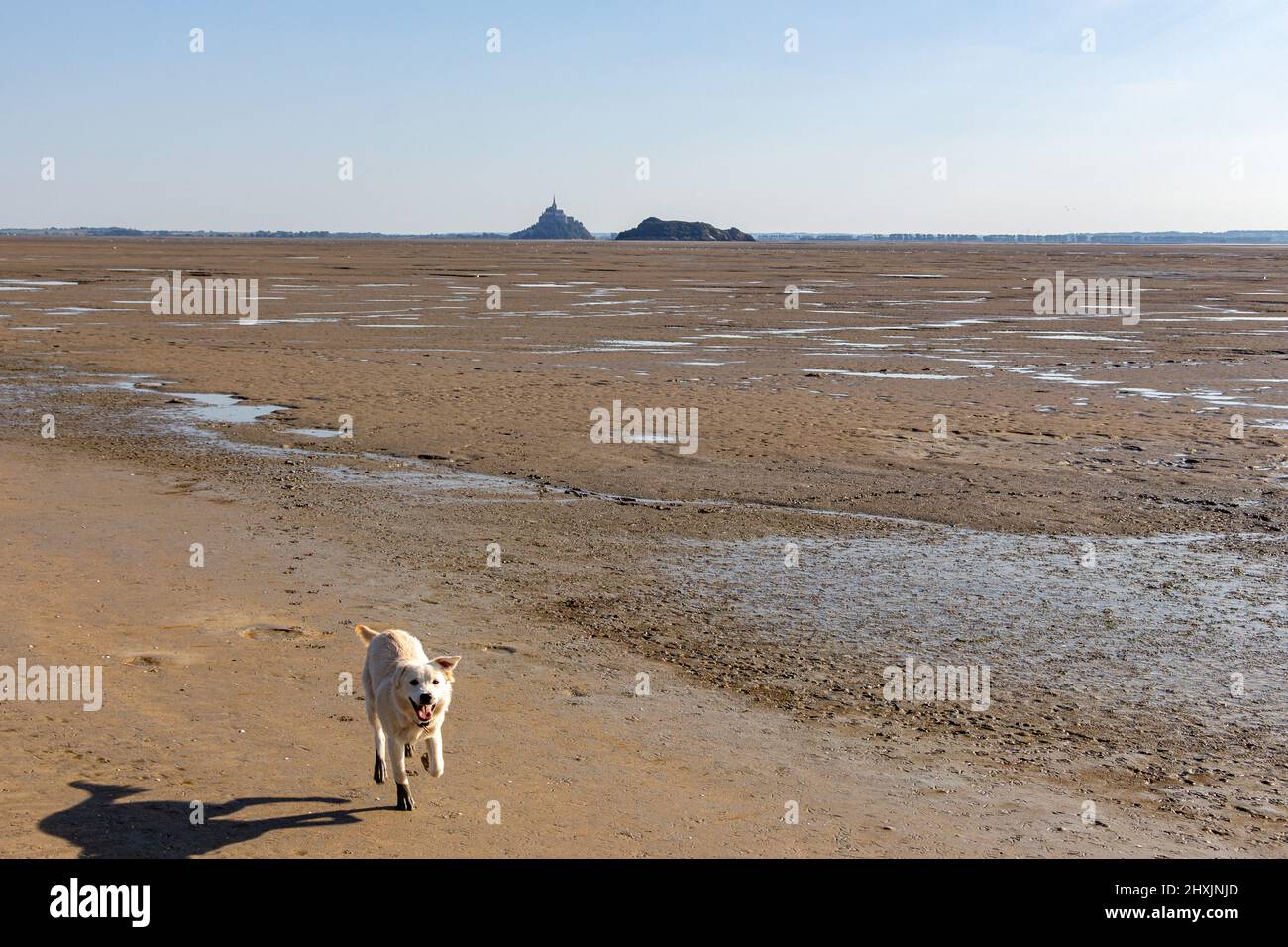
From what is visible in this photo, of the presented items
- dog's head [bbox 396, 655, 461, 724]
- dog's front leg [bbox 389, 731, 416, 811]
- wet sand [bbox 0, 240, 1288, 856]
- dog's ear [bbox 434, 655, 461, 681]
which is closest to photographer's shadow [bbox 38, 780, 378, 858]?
wet sand [bbox 0, 240, 1288, 856]

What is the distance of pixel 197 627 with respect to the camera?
9.97m

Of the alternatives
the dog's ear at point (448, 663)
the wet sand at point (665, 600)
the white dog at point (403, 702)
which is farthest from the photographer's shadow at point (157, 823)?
the dog's ear at point (448, 663)

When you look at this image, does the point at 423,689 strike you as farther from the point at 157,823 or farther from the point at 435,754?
the point at 157,823

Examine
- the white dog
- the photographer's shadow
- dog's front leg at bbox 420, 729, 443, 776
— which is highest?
the white dog

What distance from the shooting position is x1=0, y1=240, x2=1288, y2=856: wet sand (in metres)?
7.04

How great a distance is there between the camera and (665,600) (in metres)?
11.1

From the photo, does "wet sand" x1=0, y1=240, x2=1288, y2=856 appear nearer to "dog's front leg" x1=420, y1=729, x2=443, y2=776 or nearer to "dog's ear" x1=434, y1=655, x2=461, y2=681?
"dog's front leg" x1=420, y1=729, x2=443, y2=776

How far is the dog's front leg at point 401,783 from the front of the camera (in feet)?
22.5

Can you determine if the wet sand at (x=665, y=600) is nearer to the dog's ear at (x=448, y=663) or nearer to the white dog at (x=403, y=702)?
the white dog at (x=403, y=702)

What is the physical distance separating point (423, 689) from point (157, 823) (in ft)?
4.93

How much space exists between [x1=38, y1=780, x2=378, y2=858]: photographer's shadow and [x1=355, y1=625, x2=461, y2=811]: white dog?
1.18ft

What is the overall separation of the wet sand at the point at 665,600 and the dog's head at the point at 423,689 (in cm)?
57

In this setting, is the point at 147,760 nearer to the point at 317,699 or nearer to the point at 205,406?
the point at 317,699
